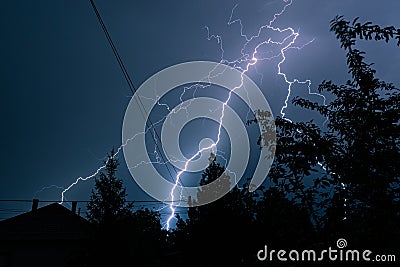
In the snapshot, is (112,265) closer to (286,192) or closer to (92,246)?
(92,246)

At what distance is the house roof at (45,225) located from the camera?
17.6 m

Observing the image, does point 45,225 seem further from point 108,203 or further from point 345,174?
point 345,174

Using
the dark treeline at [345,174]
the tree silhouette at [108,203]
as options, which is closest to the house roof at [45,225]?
the tree silhouette at [108,203]

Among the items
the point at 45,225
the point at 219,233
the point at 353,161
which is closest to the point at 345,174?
the point at 353,161

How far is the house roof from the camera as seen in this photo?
17.6 metres

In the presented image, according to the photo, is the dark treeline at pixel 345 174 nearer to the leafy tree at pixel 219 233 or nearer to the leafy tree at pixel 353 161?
the leafy tree at pixel 353 161

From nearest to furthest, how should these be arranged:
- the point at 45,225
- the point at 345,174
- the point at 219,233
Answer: the point at 345,174 < the point at 219,233 < the point at 45,225

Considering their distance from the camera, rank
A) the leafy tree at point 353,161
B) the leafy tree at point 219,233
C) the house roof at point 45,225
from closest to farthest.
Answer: the leafy tree at point 353,161, the leafy tree at point 219,233, the house roof at point 45,225

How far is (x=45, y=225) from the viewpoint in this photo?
18500 millimetres

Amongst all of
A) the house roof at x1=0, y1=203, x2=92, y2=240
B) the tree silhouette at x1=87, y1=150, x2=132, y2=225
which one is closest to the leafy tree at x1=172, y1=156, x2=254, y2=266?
the tree silhouette at x1=87, y1=150, x2=132, y2=225

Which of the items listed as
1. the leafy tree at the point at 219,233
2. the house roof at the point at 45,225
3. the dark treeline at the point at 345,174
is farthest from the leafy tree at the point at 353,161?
the house roof at the point at 45,225

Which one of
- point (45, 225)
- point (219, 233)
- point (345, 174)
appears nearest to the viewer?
point (345, 174)

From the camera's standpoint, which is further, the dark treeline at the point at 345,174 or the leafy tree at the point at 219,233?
the leafy tree at the point at 219,233

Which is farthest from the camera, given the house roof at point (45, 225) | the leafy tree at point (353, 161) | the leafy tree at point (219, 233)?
the house roof at point (45, 225)
